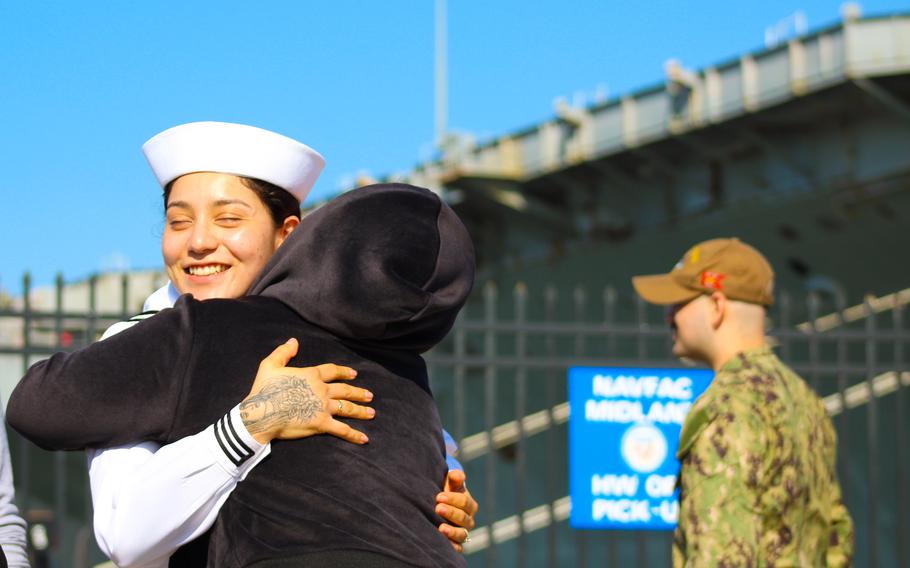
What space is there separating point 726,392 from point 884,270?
763 inches

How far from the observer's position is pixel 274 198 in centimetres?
223

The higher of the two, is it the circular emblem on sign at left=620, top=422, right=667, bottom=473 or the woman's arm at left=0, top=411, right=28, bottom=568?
the woman's arm at left=0, top=411, right=28, bottom=568

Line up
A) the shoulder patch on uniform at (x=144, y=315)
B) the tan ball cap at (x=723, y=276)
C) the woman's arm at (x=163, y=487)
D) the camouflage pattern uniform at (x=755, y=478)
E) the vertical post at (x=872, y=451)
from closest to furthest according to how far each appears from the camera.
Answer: the woman's arm at (x=163, y=487) < the shoulder patch on uniform at (x=144, y=315) < the camouflage pattern uniform at (x=755, y=478) < the tan ball cap at (x=723, y=276) < the vertical post at (x=872, y=451)

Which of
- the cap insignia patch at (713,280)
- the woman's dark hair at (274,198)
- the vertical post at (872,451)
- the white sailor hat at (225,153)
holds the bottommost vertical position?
the vertical post at (872,451)

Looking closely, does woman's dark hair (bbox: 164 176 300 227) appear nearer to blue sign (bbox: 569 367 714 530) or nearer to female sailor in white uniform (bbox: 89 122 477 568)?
female sailor in white uniform (bbox: 89 122 477 568)

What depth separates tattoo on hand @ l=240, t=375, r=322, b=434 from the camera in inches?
71.7

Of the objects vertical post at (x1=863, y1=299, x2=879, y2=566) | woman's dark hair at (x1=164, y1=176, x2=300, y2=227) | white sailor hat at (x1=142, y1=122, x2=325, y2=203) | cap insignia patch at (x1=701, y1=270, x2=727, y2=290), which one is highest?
white sailor hat at (x1=142, y1=122, x2=325, y2=203)

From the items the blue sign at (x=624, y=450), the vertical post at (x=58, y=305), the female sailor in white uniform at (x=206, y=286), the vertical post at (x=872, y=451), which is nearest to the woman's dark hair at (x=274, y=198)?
the female sailor in white uniform at (x=206, y=286)

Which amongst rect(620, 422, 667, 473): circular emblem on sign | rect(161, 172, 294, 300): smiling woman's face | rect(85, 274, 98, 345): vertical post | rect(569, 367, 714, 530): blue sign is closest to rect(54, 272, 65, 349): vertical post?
rect(85, 274, 98, 345): vertical post

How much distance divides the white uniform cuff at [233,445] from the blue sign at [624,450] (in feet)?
15.9

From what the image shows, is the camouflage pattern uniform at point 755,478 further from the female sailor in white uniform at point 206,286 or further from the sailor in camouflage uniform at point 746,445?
the female sailor in white uniform at point 206,286

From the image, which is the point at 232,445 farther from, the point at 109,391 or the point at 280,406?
the point at 109,391

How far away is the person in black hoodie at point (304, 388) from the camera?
1804 millimetres

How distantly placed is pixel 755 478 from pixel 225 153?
131 centimetres
